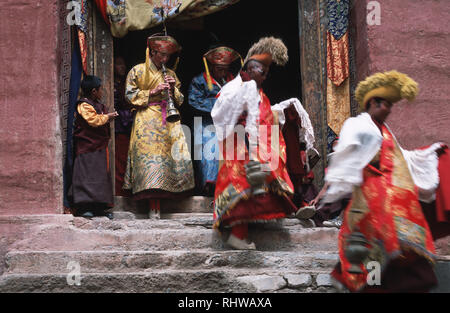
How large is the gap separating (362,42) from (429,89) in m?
0.86

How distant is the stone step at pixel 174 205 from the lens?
291 inches

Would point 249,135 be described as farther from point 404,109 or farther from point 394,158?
point 404,109

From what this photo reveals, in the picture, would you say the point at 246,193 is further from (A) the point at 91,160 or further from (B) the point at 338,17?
(B) the point at 338,17

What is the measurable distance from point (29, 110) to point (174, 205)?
1.95 m

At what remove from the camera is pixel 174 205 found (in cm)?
739

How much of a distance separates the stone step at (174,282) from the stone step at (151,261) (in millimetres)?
239

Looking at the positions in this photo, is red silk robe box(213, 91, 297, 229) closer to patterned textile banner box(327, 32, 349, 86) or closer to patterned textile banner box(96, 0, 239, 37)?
patterned textile banner box(327, 32, 349, 86)

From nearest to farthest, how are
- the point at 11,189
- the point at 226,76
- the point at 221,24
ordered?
1. the point at 11,189
2. the point at 226,76
3. the point at 221,24

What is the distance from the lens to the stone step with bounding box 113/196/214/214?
7.38 m

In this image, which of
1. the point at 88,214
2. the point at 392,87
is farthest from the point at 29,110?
the point at 392,87

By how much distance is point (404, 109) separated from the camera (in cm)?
666

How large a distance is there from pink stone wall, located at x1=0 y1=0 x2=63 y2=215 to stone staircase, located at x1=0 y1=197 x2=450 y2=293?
1.00 feet

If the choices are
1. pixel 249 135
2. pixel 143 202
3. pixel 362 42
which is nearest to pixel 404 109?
pixel 362 42

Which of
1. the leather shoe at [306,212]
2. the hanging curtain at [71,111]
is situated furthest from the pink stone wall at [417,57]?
the hanging curtain at [71,111]
